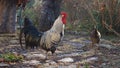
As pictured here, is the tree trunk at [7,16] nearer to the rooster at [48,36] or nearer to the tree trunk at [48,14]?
the tree trunk at [48,14]

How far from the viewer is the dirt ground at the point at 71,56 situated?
257 inches

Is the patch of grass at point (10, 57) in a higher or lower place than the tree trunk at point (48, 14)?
lower

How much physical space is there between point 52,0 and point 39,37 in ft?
14.4

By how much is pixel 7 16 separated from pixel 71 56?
3.74 meters

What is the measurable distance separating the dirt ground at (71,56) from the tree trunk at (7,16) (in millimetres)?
762

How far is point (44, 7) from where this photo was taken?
463 inches

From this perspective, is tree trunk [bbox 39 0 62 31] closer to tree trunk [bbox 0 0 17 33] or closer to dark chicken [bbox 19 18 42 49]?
tree trunk [bbox 0 0 17 33]

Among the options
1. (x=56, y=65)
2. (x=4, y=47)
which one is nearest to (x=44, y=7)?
(x=4, y=47)

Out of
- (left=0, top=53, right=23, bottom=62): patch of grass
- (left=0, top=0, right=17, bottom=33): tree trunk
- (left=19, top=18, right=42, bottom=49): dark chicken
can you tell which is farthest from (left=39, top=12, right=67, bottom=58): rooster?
(left=0, top=0, right=17, bottom=33): tree trunk

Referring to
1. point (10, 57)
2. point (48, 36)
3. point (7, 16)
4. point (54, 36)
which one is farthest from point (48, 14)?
point (10, 57)

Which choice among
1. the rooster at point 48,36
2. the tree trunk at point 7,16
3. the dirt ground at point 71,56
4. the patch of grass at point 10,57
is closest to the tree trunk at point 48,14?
the tree trunk at point 7,16

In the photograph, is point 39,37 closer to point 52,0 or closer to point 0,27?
point 0,27

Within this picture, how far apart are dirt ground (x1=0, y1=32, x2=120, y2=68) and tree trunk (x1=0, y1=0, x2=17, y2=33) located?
762 mm

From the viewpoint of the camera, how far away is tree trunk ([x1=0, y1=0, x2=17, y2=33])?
1049 centimetres
